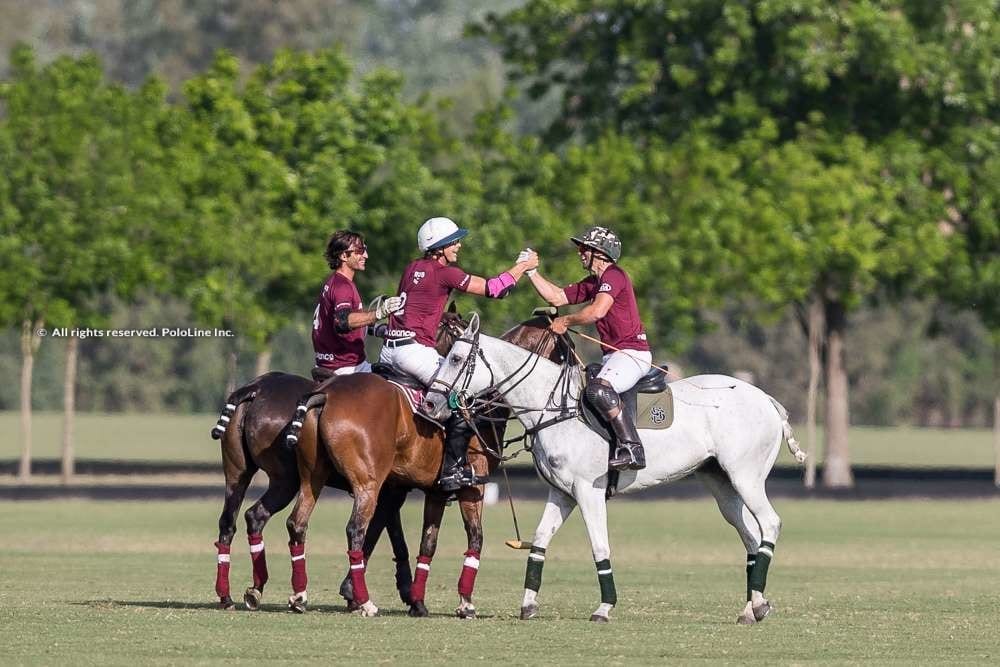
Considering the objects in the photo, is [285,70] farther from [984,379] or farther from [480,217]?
[984,379]

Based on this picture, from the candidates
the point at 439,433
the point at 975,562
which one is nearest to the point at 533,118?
the point at 975,562

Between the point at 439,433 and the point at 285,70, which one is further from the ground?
the point at 285,70

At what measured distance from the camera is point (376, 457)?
16.7 metres

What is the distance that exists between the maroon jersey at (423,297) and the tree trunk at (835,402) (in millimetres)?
28380

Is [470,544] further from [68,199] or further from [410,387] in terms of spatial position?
[68,199]

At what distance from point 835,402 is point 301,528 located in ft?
97.1

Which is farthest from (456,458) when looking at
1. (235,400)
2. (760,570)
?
(760,570)

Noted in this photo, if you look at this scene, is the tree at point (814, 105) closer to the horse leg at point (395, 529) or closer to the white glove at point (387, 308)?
the horse leg at point (395, 529)

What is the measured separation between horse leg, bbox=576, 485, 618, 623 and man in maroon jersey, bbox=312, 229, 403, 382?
7.39 ft

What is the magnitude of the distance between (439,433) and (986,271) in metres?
28.0

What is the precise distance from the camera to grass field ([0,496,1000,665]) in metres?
14.5

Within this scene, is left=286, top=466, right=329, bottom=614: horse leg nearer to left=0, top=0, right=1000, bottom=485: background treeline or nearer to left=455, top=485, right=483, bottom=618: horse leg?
→ left=455, top=485, right=483, bottom=618: horse leg

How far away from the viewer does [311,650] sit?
1430 cm

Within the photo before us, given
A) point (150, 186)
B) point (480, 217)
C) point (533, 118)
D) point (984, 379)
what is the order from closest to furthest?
point (150, 186), point (480, 217), point (984, 379), point (533, 118)
